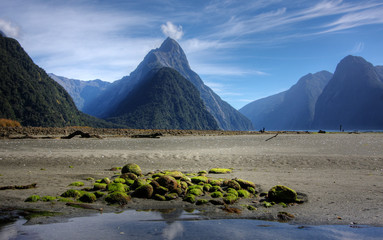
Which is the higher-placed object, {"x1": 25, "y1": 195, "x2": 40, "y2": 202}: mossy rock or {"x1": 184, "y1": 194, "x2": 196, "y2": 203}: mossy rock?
{"x1": 184, "y1": 194, "x2": 196, "y2": 203}: mossy rock

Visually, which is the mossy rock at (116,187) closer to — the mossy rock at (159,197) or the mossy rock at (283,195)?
the mossy rock at (159,197)

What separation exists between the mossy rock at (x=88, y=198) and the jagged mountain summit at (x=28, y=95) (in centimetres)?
8930

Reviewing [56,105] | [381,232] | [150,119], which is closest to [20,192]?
[381,232]

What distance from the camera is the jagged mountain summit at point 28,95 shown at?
293 feet

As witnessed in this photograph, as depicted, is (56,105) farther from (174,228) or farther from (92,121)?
(174,228)

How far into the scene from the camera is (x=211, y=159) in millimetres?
19375

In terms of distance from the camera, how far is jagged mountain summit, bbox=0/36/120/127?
293 ft

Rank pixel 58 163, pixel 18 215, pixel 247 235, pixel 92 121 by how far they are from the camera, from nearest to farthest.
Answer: pixel 247 235 < pixel 18 215 < pixel 58 163 < pixel 92 121

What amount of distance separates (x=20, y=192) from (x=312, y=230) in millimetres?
10225

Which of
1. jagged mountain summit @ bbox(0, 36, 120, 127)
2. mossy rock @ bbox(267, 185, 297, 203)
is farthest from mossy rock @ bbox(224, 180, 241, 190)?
jagged mountain summit @ bbox(0, 36, 120, 127)

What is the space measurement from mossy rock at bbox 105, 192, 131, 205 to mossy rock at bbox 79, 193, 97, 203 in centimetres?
44

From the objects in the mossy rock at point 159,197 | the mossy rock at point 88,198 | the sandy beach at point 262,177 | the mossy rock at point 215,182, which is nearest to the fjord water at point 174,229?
the sandy beach at point 262,177

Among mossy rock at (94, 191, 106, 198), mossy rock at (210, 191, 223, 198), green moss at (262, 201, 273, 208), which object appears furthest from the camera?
mossy rock at (210, 191, 223, 198)

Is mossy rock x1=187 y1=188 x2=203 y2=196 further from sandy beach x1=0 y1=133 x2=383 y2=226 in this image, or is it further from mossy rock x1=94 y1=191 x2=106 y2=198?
mossy rock x1=94 y1=191 x2=106 y2=198
